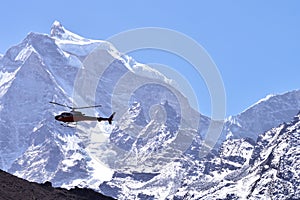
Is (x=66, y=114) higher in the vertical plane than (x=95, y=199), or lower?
lower

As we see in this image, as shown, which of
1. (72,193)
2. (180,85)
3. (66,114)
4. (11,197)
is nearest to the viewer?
(180,85)

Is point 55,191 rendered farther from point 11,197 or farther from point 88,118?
point 88,118

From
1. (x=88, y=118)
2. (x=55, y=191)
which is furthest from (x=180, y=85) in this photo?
(x=55, y=191)

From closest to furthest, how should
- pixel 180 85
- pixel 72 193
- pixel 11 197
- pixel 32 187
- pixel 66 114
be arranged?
pixel 180 85 < pixel 66 114 < pixel 11 197 < pixel 32 187 < pixel 72 193

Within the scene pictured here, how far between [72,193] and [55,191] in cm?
630

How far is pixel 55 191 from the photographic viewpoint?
191750mm

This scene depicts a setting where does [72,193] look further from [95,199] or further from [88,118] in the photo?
[88,118]

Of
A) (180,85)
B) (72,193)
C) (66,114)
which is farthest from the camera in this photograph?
(72,193)

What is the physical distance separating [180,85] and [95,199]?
87.2 m

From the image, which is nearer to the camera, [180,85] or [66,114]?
[180,85]

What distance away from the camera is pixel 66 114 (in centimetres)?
12781

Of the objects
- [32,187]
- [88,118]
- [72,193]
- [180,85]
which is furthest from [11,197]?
[180,85]

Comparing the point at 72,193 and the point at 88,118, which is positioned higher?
the point at 72,193

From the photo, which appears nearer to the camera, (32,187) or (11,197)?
(11,197)
